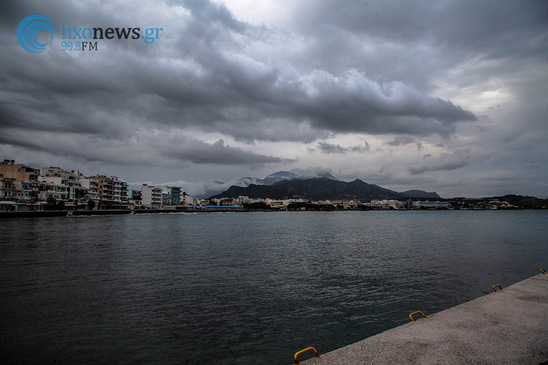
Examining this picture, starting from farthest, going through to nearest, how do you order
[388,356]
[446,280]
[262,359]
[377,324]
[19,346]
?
1. [446,280]
2. [377,324]
3. [19,346]
4. [262,359]
5. [388,356]

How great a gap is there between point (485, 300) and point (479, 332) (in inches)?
175

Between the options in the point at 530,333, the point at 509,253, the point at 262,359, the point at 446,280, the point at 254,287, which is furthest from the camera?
the point at 509,253

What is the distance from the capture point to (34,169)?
12588 centimetres

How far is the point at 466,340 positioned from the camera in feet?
31.3

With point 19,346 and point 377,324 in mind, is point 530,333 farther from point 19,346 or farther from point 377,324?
point 19,346

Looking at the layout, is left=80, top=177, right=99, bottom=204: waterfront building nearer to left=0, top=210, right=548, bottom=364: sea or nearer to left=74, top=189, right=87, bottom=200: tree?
left=74, top=189, right=87, bottom=200: tree

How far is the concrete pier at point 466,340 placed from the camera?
838 centimetres

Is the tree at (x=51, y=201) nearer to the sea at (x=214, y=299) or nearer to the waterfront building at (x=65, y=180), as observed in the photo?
the waterfront building at (x=65, y=180)

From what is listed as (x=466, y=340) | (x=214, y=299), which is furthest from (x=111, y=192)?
(x=466, y=340)

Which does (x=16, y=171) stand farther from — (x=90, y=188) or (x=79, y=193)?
(x=90, y=188)

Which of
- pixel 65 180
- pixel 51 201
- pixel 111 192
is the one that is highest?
pixel 65 180

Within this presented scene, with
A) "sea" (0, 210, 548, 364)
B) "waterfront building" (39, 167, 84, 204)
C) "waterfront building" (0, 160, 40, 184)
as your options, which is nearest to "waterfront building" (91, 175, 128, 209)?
"waterfront building" (39, 167, 84, 204)

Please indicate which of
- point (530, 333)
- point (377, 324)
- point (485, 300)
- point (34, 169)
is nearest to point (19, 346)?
point (377, 324)

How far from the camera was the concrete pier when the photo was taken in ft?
27.5
